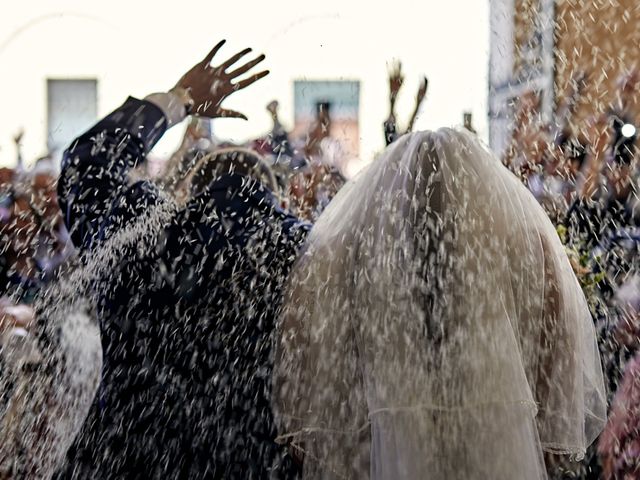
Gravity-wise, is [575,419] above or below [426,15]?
below

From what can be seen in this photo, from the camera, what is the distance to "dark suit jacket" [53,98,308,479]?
5.50 ft

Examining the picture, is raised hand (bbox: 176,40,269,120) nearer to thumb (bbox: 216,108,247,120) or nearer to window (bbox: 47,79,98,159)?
thumb (bbox: 216,108,247,120)

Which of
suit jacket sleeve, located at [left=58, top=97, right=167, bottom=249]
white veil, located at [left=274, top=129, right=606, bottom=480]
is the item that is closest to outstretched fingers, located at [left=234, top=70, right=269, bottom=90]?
suit jacket sleeve, located at [left=58, top=97, right=167, bottom=249]

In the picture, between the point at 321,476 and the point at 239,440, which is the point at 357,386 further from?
the point at 239,440

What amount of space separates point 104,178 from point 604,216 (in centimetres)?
164

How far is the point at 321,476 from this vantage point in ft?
5.08

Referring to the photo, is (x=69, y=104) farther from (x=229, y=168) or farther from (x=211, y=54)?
(x=229, y=168)

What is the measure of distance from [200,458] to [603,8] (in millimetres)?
4170

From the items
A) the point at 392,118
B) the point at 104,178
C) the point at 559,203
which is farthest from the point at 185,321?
the point at 559,203

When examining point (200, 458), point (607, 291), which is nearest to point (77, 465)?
point (200, 458)

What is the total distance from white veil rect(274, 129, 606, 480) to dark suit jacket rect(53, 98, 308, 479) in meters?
Answer: 0.10

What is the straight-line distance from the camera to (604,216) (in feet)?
9.29

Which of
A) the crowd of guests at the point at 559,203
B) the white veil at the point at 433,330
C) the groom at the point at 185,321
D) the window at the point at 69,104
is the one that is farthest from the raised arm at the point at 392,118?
the window at the point at 69,104

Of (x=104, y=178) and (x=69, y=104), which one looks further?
(x=69, y=104)
